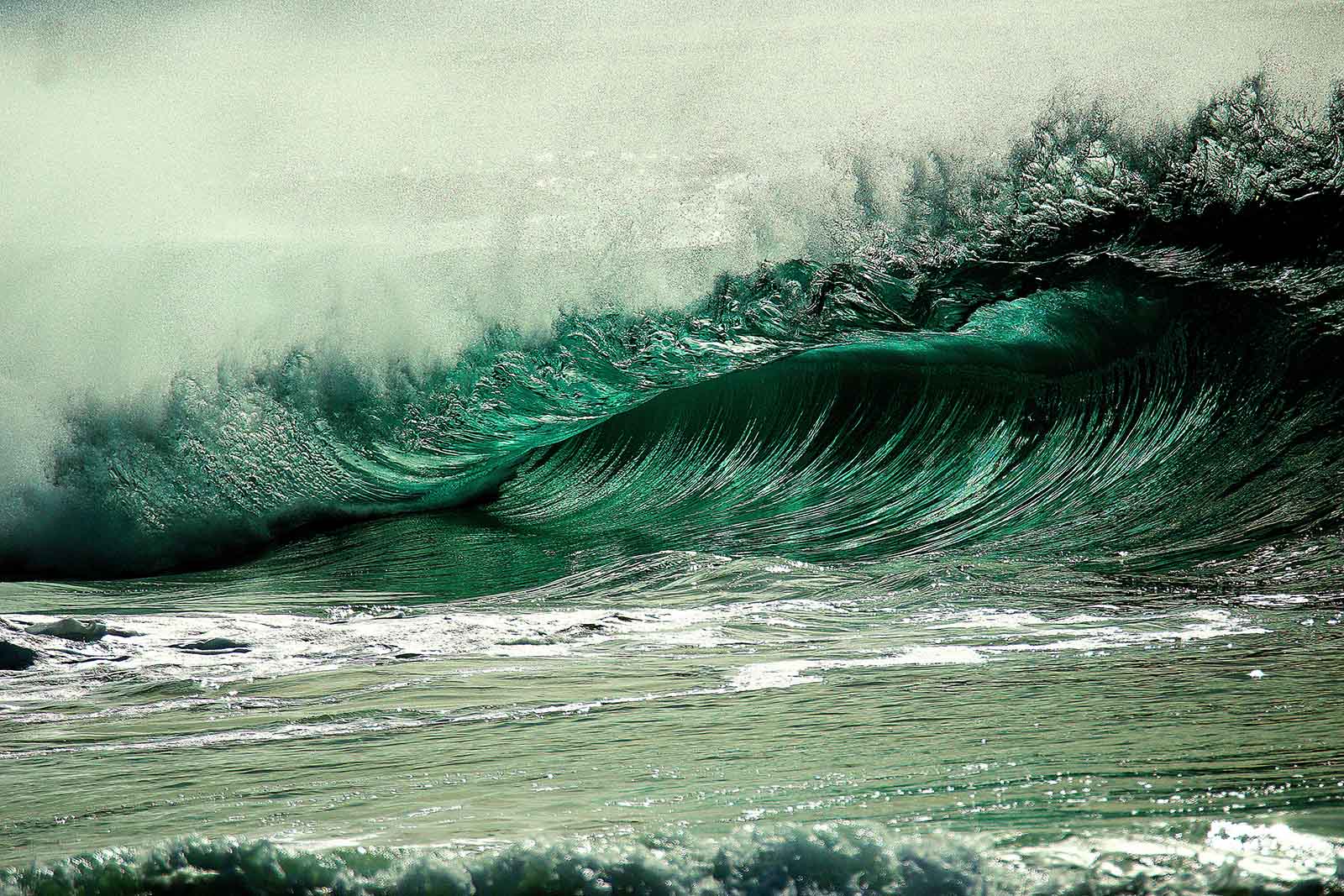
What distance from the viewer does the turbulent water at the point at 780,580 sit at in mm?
1567

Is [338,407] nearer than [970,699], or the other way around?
[970,699]

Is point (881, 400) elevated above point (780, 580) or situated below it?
above

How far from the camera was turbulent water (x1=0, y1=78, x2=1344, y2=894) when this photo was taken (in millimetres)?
1567

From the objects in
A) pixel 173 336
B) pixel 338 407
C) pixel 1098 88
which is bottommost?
pixel 338 407

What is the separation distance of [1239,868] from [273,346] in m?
6.56

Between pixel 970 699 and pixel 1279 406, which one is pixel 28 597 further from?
pixel 1279 406

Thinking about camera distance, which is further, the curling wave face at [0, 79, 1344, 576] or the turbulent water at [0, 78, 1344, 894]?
the curling wave face at [0, 79, 1344, 576]

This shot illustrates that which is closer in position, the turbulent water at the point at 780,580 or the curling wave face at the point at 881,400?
the turbulent water at the point at 780,580

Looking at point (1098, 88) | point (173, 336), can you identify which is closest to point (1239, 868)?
point (1098, 88)

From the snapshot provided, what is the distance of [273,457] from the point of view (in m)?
6.84

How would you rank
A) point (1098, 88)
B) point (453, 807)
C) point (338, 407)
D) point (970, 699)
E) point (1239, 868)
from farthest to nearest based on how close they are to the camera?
point (338, 407) → point (1098, 88) → point (970, 699) → point (453, 807) → point (1239, 868)

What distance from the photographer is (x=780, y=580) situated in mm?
4438

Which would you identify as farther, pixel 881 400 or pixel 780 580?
pixel 881 400

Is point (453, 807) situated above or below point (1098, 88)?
below
